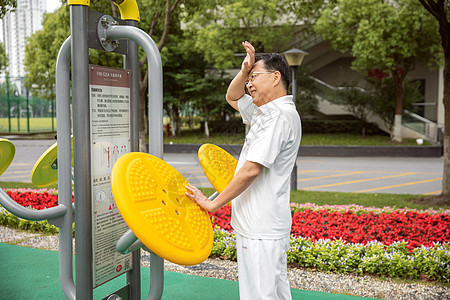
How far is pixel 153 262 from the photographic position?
77.3 inches

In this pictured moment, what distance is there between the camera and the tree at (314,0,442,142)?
13.6 m

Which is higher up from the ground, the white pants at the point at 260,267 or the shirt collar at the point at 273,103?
the shirt collar at the point at 273,103

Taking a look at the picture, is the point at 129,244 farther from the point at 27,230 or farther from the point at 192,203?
the point at 27,230

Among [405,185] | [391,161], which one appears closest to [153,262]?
[405,185]

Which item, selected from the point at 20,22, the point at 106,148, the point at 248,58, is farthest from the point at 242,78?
the point at 20,22

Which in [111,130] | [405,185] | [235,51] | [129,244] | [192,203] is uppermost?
[235,51]

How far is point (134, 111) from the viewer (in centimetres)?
205

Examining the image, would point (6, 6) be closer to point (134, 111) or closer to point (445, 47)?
point (134, 111)

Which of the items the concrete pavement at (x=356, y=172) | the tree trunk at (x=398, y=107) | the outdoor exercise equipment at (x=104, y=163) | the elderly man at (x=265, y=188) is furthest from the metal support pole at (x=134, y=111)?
the tree trunk at (x=398, y=107)

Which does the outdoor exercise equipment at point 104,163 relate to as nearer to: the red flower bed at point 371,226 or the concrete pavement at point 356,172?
the red flower bed at point 371,226

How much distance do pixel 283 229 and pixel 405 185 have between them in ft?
25.2

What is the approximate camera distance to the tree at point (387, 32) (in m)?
13.6

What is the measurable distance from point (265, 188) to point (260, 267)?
33cm

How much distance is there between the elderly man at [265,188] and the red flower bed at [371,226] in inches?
86.6
